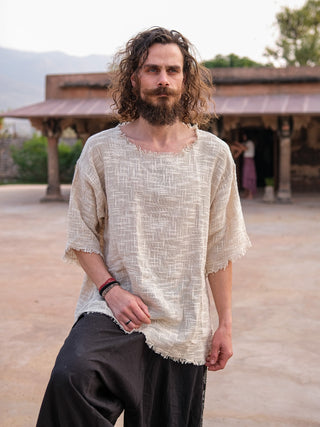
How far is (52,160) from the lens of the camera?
1361 cm

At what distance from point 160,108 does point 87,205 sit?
0.40 meters

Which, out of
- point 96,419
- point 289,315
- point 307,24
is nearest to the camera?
point 96,419

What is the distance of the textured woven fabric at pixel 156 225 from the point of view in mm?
1771

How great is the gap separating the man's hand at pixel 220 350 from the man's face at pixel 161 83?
0.73 meters

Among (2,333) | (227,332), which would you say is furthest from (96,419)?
(2,333)

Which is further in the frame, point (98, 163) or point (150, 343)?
point (98, 163)

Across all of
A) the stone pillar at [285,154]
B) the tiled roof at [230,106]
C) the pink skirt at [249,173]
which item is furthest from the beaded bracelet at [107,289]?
the pink skirt at [249,173]

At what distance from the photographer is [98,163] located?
1855mm

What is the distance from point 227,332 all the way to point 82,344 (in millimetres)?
536

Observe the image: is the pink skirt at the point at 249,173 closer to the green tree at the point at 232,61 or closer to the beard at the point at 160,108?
the beard at the point at 160,108

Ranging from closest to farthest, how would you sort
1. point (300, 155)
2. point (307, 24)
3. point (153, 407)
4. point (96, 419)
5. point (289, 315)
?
point (96, 419) < point (153, 407) < point (289, 315) < point (300, 155) < point (307, 24)

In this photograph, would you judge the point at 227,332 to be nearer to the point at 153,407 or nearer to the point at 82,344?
the point at 153,407

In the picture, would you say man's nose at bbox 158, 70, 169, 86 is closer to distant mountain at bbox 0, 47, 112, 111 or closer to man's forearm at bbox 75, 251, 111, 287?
man's forearm at bbox 75, 251, 111, 287

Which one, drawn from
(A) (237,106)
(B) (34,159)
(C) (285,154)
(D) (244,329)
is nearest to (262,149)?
(C) (285,154)
